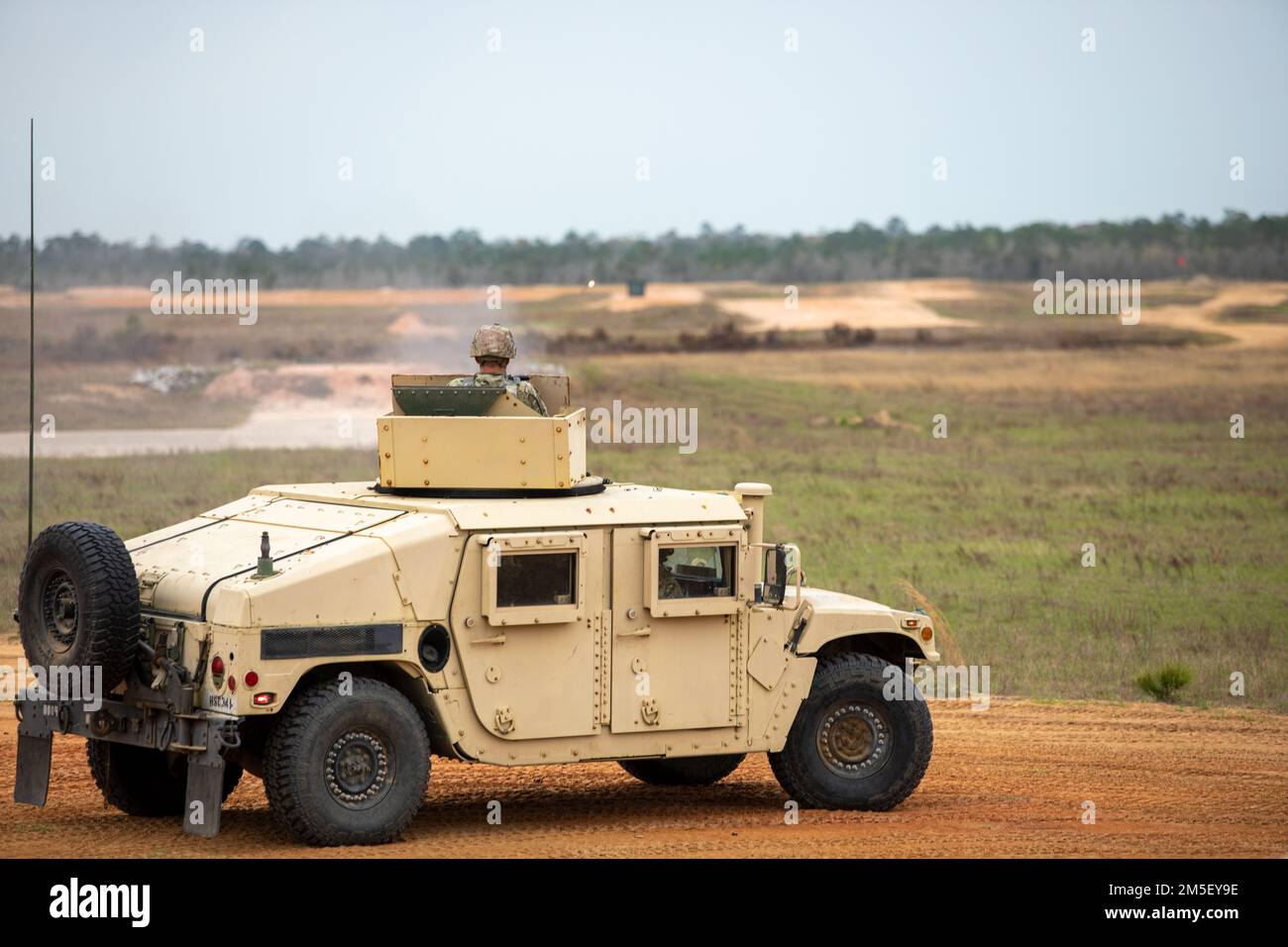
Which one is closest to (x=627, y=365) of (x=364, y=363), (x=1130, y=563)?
(x=364, y=363)

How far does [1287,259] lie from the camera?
3794 inches

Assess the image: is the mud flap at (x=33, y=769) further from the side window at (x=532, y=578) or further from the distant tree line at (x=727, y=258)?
the distant tree line at (x=727, y=258)

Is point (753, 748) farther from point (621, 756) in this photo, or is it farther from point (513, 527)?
point (513, 527)

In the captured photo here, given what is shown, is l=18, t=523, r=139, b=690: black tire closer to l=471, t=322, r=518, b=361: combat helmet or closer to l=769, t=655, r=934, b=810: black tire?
l=471, t=322, r=518, b=361: combat helmet

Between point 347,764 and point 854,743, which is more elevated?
point 347,764

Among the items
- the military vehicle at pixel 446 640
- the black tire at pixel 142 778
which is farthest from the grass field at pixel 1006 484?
the black tire at pixel 142 778

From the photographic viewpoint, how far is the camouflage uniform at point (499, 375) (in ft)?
42.8

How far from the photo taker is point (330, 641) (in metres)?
11.4

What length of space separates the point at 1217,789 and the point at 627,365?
1790 inches

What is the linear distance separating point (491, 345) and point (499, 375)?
0.22m

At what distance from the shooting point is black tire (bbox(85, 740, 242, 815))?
12828 millimetres

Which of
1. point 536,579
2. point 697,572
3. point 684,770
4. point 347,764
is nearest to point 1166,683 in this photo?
point 684,770

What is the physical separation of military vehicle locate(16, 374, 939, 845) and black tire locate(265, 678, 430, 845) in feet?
0.05

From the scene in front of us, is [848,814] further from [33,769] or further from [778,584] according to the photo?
[33,769]
